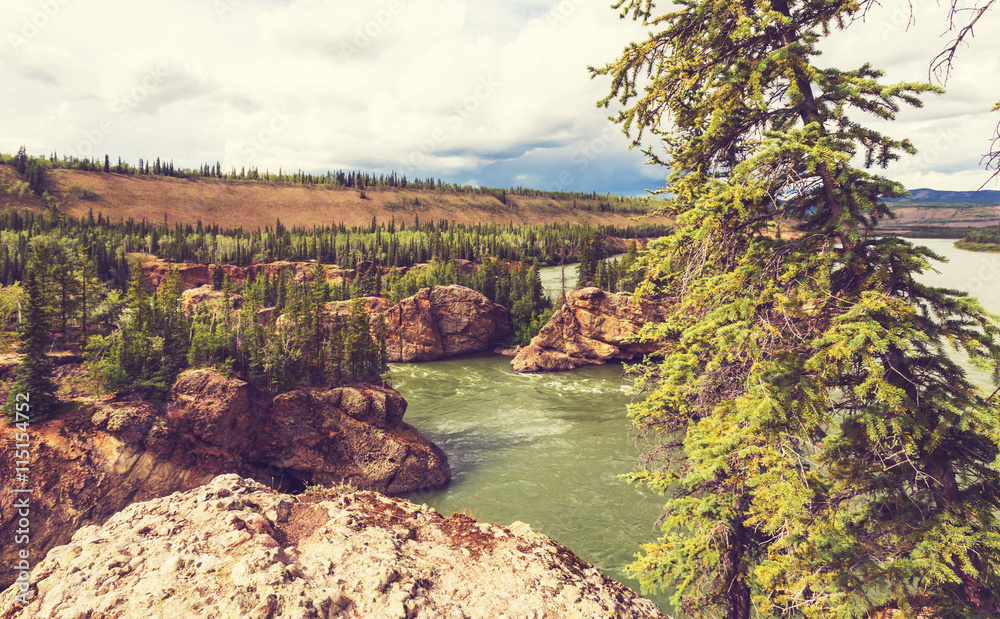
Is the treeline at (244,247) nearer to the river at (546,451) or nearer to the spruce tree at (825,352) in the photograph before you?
the river at (546,451)

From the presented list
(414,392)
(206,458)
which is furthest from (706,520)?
(414,392)

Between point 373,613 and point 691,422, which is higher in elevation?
point 691,422

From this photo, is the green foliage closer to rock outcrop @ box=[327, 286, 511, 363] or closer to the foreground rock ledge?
rock outcrop @ box=[327, 286, 511, 363]

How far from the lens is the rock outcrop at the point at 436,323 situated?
6072cm

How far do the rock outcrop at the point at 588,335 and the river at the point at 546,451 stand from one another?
1.99 m

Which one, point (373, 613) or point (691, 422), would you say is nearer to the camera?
point (373, 613)

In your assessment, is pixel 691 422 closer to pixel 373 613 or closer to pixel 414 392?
pixel 373 613

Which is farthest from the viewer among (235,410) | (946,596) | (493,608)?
(235,410)

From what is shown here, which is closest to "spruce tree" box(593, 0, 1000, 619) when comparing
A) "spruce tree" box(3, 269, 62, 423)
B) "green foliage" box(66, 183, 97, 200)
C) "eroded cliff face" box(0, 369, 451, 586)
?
"eroded cliff face" box(0, 369, 451, 586)

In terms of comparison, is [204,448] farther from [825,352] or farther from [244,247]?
[244,247]

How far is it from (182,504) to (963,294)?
1145 cm

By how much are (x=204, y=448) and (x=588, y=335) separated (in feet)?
133

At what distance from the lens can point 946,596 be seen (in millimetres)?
4988

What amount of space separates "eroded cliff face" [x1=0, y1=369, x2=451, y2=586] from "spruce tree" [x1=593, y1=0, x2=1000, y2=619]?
14.8m
